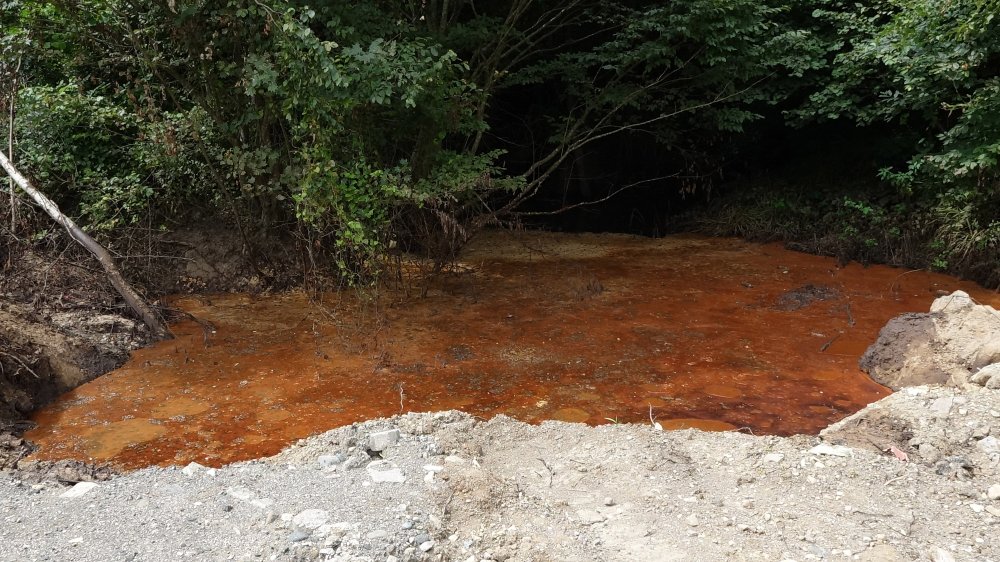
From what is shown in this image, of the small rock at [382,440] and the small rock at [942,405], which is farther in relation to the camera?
the small rock at [942,405]

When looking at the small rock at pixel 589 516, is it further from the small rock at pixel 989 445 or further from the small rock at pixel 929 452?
the small rock at pixel 989 445

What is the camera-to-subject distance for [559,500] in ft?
10.3

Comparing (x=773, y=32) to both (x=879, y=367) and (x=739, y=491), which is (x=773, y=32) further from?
(x=739, y=491)

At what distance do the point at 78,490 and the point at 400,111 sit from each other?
169 inches

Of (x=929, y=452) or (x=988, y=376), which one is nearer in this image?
(x=929, y=452)

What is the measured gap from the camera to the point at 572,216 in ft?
43.6

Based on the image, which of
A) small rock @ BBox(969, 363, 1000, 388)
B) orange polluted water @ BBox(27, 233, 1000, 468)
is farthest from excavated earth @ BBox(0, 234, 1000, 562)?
orange polluted water @ BBox(27, 233, 1000, 468)

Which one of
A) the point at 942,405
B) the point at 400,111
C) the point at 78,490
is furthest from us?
the point at 400,111

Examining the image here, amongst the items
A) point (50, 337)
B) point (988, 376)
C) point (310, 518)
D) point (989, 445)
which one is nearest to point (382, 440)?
point (310, 518)

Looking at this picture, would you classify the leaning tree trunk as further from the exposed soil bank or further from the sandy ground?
the sandy ground

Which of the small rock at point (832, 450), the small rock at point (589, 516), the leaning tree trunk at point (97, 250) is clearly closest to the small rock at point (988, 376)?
the small rock at point (832, 450)

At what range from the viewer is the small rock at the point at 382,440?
360 cm

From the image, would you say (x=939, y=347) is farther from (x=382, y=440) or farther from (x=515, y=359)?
(x=382, y=440)

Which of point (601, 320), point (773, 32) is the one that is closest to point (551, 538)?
point (601, 320)
